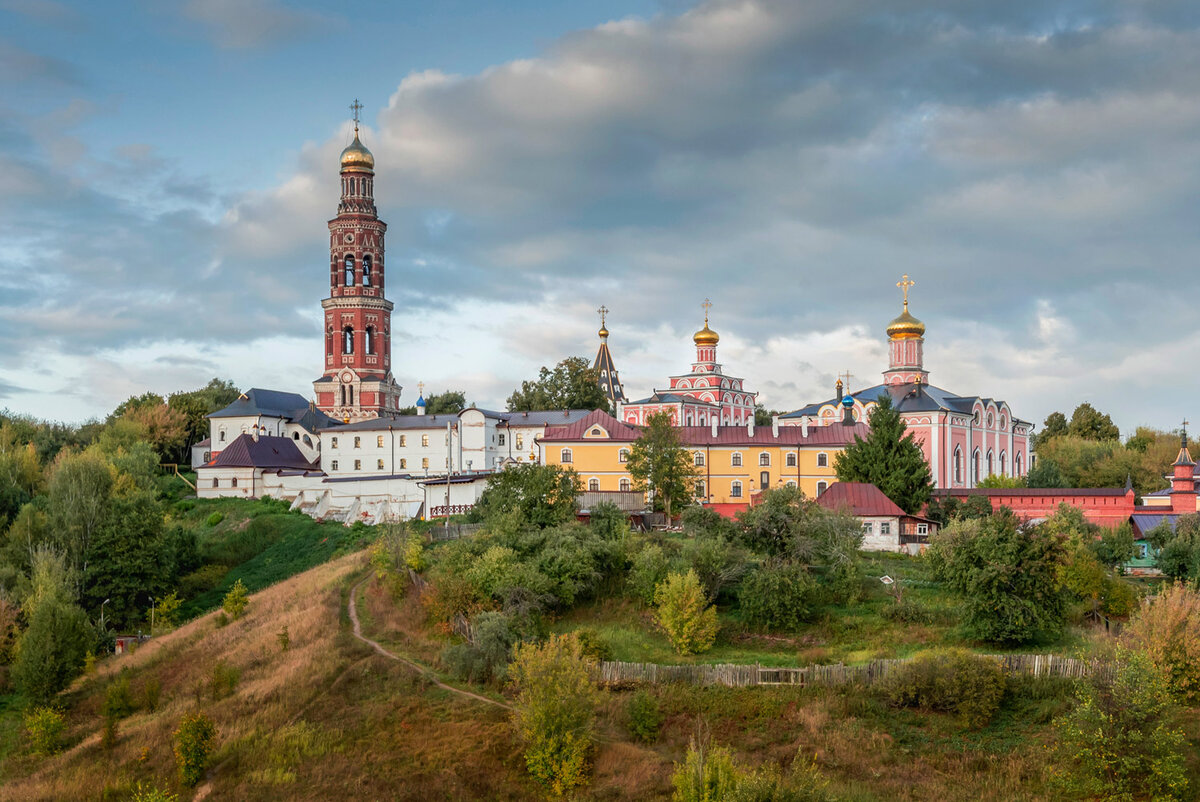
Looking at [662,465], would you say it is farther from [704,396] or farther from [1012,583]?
[704,396]

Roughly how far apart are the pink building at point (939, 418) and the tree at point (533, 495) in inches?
807

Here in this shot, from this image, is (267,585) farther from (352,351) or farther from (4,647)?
(352,351)

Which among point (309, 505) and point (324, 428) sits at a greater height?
point (324, 428)

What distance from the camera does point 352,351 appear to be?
6819 cm

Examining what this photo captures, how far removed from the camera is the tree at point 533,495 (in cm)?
3541

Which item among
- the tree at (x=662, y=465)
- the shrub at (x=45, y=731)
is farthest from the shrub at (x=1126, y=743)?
the shrub at (x=45, y=731)

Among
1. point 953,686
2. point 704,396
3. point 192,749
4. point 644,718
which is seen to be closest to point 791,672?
point 953,686

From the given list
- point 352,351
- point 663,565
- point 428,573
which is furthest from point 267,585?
point 352,351

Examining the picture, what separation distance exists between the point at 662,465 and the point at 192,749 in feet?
76.1

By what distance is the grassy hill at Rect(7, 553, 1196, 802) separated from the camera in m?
21.7

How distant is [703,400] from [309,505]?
3332cm

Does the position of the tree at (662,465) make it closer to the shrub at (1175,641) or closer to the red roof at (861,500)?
the red roof at (861,500)

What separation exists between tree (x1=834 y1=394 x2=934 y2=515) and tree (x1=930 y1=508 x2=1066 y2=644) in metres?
12.3

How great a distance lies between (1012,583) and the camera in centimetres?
2742
